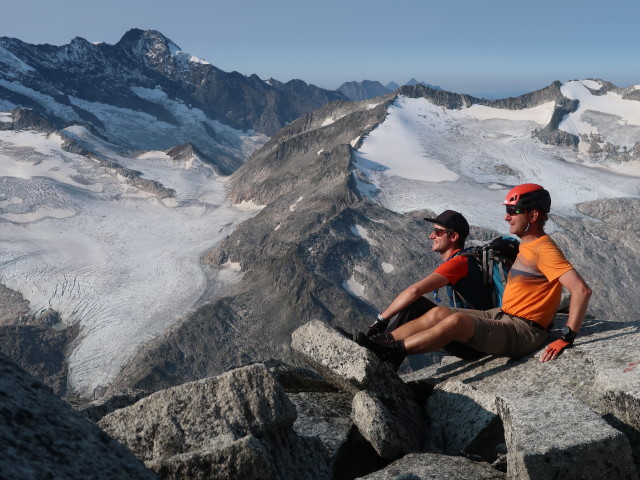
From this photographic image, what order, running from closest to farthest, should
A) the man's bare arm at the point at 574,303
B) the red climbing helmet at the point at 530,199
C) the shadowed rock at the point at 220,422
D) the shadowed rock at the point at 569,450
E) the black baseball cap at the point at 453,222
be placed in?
the shadowed rock at the point at 569,450 < the shadowed rock at the point at 220,422 < the man's bare arm at the point at 574,303 < the red climbing helmet at the point at 530,199 < the black baseball cap at the point at 453,222

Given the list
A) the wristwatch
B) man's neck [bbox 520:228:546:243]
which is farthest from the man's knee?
man's neck [bbox 520:228:546:243]

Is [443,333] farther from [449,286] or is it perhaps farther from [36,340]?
[36,340]

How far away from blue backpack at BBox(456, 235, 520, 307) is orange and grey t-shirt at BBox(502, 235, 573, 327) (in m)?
0.95

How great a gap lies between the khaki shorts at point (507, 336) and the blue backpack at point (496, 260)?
49.8 inches

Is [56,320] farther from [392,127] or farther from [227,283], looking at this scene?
[392,127]

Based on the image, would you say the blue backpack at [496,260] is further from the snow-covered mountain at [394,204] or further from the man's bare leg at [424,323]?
the snow-covered mountain at [394,204]

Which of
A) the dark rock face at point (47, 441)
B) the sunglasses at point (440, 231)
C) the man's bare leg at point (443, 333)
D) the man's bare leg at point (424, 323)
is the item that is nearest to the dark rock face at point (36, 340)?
the sunglasses at point (440, 231)

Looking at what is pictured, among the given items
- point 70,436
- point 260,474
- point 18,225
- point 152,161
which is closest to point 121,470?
point 70,436

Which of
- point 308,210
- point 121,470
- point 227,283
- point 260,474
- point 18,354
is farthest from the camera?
point 308,210

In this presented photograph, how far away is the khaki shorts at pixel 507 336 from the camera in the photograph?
28.3 ft

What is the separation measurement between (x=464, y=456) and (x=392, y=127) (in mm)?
117178

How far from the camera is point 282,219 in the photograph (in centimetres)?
10725

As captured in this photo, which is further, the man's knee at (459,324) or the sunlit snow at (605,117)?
the sunlit snow at (605,117)

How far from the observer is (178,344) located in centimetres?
6956
